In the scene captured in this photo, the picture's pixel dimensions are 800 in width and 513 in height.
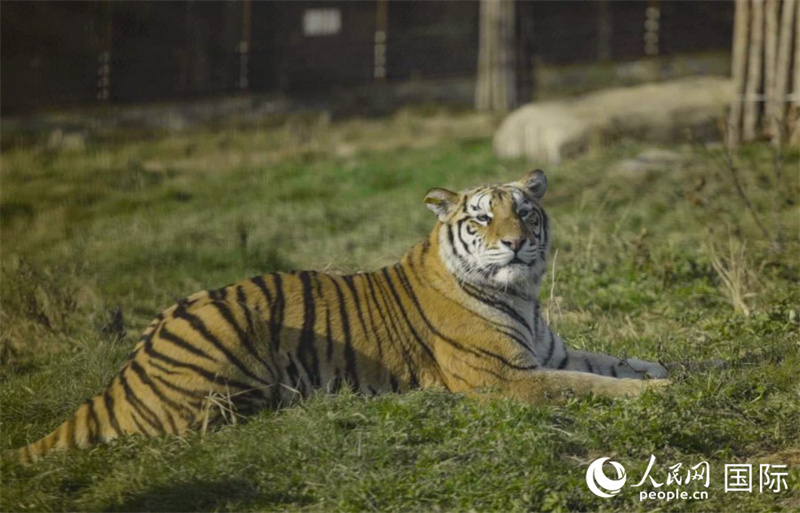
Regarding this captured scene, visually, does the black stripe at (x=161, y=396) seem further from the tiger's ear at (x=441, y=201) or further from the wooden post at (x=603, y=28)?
the wooden post at (x=603, y=28)

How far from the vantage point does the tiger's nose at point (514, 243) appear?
5707 millimetres

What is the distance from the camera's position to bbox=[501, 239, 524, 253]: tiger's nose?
225 inches

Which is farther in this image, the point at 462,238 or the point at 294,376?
the point at 462,238

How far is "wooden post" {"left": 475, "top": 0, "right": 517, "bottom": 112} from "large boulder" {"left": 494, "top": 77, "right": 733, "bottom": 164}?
12.6 ft

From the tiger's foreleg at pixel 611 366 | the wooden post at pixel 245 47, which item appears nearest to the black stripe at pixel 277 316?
the tiger's foreleg at pixel 611 366

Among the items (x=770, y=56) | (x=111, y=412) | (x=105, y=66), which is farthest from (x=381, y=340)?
(x=105, y=66)

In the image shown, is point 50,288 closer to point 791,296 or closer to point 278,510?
point 278,510

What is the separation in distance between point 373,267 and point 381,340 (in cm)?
250

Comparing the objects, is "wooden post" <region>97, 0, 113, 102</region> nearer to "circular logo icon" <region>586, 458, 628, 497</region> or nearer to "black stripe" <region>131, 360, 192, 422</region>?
"black stripe" <region>131, 360, 192, 422</region>

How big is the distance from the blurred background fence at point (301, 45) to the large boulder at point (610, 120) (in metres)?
4.14

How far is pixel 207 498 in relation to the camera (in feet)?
15.7

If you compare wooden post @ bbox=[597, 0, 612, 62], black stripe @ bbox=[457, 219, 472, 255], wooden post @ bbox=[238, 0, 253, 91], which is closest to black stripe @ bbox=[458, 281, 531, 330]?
black stripe @ bbox=[457, 219, 472, 255]

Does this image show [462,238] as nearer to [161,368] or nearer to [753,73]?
[161,368]

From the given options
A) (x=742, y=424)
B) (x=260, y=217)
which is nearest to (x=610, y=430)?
(x=742, y=424)
